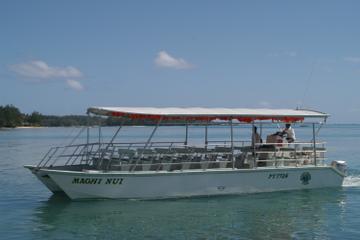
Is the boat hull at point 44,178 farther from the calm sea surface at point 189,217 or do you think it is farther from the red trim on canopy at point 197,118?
the red trim on canopy at point 197,118

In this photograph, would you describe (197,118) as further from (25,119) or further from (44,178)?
(25,119)

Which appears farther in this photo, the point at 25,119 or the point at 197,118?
the point at 25,119

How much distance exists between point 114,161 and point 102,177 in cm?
155

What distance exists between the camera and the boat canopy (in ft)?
54.2

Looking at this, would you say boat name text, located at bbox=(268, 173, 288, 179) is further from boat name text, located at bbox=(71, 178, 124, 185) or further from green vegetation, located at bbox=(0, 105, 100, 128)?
green vegetation, located at bbox=(0, 105, 100, 128)

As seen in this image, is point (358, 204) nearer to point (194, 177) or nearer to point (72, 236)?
point (194, 177)

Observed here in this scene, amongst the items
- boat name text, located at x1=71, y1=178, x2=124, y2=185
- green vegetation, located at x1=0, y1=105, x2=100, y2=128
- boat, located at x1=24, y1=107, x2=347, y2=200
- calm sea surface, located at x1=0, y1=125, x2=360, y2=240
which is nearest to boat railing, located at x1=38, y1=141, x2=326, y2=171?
boat, located at x1=24, y1=107, x2=347, y2=200

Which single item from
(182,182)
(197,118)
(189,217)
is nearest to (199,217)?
(189,217)

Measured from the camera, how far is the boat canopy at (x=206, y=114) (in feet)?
54.2

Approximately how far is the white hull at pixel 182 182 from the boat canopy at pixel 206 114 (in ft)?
5.76

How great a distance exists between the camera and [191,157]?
1830 centimetres

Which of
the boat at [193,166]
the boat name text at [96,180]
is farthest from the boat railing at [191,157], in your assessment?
the boat name text at [96,180]

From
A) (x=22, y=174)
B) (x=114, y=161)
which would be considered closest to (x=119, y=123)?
(x=114, y=161)

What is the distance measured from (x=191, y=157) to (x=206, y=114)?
6.59 feet
